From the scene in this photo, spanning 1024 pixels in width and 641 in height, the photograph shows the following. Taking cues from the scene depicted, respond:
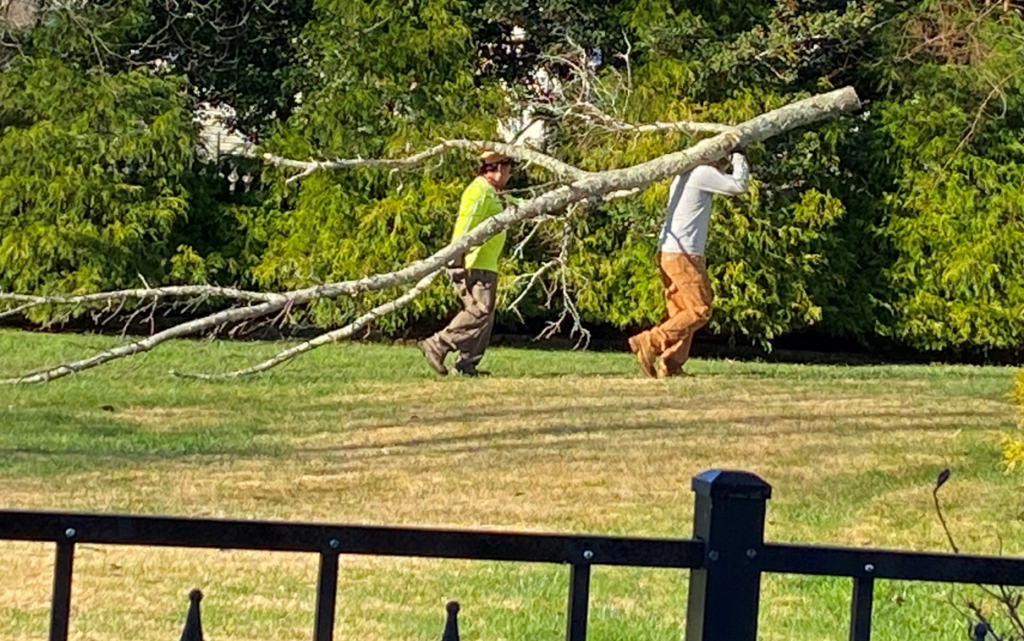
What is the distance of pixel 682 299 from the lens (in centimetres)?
1351

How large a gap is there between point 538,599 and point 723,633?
3.17m

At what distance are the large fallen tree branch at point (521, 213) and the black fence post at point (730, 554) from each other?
13.1 feet

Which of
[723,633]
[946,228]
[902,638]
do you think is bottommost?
[902,638]

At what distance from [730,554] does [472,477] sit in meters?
5.39

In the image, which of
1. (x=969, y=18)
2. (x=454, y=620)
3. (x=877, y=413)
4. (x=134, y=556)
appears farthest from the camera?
(x=969, y=18)

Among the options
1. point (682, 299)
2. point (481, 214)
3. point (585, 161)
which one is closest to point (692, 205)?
point (682, 299)

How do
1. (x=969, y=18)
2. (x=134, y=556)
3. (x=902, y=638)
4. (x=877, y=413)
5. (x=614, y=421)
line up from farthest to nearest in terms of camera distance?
(x=969, y=18) < (x=877, y=413) < (x=614, y=421) < (x=134, y=556) < (x=902, y=638)

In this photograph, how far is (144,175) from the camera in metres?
19.0

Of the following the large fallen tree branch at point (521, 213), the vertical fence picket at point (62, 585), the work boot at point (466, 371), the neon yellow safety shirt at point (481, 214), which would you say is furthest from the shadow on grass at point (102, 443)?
the vertical fence picket at point (62, 585)

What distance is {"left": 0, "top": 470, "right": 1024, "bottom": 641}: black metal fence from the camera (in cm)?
281

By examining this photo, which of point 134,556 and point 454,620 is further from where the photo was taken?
point 134,556

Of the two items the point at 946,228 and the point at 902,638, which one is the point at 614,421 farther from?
the point at 946,228

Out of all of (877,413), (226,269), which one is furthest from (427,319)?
(877,413)

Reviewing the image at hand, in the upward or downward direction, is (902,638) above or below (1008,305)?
below
